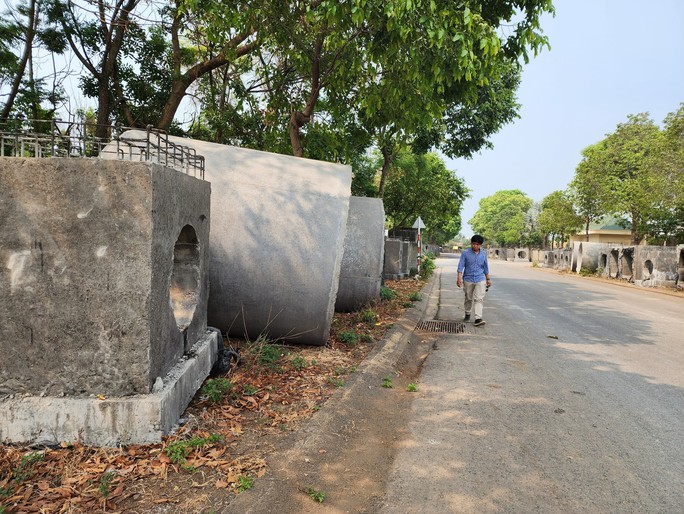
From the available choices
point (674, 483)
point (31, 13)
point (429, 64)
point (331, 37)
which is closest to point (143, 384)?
point (674, 483)

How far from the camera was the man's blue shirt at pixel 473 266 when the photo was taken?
332 inches

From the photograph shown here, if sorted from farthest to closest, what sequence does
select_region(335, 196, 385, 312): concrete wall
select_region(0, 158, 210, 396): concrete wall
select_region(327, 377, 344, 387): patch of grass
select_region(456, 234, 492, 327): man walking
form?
select_region(335, 196, 385, 312): concrete wall < select_region(456, 234, 492, 327): man walking < select_region(327, 377, 344, 387): patch of grass < select_region(0, 158, 210, 396): concrete wall

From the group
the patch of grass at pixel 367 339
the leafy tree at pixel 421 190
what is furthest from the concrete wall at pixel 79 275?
the leafy tree at pixel 421 190

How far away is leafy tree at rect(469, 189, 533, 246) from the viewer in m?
76.5

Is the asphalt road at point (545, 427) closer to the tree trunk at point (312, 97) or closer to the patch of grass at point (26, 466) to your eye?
the patch of grass at point (26, 466)

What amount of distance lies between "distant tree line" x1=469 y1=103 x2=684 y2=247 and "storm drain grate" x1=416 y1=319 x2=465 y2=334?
15.0 metres

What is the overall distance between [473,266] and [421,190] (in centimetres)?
1760

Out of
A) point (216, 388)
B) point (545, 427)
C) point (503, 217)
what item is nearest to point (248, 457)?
point (216, 388)

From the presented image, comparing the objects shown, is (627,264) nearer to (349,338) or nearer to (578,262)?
Answer: (578,262)

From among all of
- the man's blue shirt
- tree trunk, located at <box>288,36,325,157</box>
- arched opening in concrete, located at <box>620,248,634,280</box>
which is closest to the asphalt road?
the man's blue shirt

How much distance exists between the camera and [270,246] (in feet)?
16.9

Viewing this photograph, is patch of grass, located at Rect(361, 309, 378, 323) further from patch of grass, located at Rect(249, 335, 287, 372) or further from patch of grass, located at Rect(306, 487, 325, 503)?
patch of grass, located at Rect(306, 487, 325, 503)

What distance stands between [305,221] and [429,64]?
275cm

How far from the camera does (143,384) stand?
3.13 meters
